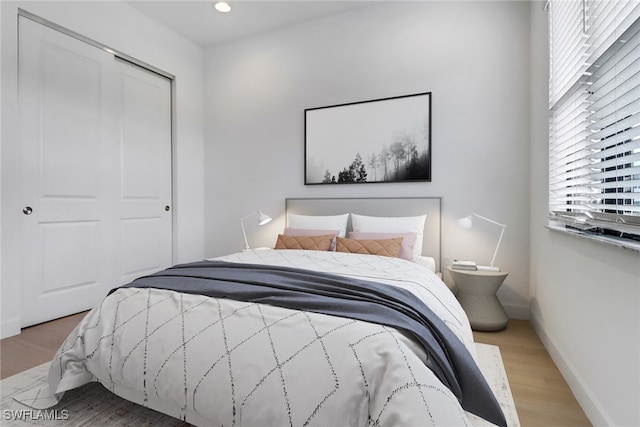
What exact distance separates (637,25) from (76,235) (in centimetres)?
384

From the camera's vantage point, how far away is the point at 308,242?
263 centimetres

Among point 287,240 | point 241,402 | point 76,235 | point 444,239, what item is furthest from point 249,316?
point 76,235

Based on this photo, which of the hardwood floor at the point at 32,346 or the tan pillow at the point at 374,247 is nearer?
the hardwood floor at the point at 32,346

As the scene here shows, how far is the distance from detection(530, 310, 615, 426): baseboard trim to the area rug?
1.00 ft

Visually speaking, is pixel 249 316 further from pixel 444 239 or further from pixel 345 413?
pixel 444 239

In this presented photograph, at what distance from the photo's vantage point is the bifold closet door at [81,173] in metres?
2.50

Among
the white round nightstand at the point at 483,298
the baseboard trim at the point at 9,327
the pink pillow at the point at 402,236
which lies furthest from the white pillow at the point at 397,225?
the baseboard trim at the point at 9,327

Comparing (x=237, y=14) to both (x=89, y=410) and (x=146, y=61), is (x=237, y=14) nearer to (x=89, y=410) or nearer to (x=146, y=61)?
(x=146, y=61)

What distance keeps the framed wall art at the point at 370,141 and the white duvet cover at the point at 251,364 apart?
5.35 ft

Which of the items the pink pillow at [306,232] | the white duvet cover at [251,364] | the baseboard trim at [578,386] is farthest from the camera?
the pink pillow at [306,232]

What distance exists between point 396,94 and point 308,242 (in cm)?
168

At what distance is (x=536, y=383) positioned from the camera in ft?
5.60

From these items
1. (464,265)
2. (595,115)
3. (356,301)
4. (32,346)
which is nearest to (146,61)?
(32,346)

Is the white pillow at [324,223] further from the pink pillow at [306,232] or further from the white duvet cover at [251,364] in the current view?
the white duvet cover at [251,364]
